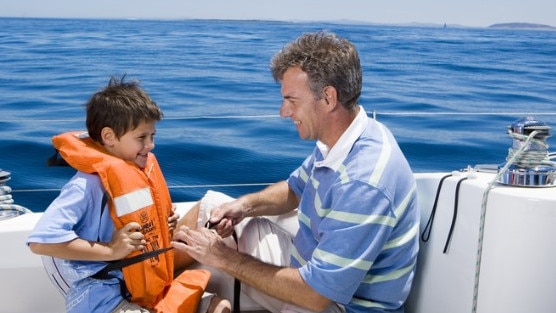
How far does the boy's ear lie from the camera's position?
1.81m

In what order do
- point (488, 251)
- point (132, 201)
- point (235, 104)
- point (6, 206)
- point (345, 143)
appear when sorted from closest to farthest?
point (488, 251)
point (345, 143)
point (132, 201)
point (6, 206)
point (235, 104)

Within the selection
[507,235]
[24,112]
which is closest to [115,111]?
[507,235]

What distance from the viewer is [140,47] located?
21.2 meters

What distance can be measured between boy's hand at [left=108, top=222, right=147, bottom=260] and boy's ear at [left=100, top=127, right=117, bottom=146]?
0.23m

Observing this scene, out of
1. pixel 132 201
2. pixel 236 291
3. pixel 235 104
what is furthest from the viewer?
pixel 235 104

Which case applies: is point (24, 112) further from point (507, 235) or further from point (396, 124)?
point (507, 235)

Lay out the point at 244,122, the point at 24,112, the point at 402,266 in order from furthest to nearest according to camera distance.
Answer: the point at 24,112, the point at 244,122, the point at 402,266

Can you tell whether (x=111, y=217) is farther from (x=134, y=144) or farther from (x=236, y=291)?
(x=236, y=291)

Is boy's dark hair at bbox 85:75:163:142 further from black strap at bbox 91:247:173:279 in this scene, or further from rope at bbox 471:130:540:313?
rope at bbox 471:130:540:313

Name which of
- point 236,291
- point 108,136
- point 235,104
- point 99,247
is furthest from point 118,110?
point 235,104

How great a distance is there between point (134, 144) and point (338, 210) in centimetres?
60

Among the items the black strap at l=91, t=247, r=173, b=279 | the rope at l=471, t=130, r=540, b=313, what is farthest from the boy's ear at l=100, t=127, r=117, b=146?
the rope at l=471, t=130, r=540, b=313

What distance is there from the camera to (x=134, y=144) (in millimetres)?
1843

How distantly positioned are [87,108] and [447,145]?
15.8ft
